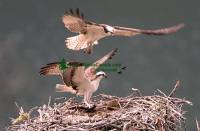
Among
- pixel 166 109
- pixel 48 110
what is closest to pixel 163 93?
pixel 166 109

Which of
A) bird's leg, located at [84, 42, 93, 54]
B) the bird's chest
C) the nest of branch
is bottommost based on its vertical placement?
the nest of branch

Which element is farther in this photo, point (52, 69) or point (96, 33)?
point (96, 33)

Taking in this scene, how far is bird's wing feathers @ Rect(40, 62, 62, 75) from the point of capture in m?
19.0

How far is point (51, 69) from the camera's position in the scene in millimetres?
19062

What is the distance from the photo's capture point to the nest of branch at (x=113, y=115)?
59.7ft

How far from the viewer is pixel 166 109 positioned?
18.8 meters

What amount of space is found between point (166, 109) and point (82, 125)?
123 centimetres

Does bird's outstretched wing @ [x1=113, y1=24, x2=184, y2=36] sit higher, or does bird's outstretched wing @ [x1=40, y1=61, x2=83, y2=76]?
bird's outstretched wing @ [x1=113, y1=24, x2=184, y2=36]

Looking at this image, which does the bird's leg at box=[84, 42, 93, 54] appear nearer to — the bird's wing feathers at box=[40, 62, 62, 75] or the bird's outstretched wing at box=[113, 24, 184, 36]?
the bird's outstretched wing at box=[113, 24, 184, 36]

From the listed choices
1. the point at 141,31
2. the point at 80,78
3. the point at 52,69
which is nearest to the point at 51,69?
the point at 52,69

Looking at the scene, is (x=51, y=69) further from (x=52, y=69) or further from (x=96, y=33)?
(x=96, y=33)

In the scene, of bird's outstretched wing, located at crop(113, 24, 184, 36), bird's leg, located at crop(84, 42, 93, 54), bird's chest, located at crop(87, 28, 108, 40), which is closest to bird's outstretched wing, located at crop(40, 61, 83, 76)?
bird's leg, located at crop(84, 42, 93, 54)

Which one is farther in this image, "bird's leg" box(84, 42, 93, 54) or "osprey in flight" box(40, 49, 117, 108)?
"bird's leg" box(84, 42, 93, 54)

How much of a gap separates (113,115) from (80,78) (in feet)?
2.53
